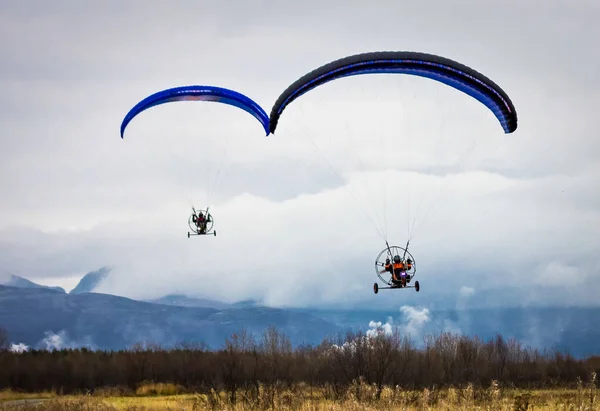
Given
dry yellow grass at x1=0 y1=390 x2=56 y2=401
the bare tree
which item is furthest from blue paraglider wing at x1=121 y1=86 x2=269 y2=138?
the bare tree

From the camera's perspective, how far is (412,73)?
3033 centimetres

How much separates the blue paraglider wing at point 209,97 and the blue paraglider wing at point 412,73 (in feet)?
27.4

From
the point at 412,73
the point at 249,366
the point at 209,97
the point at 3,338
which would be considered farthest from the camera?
the point at 3,338

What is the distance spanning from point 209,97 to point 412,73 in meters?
12.7

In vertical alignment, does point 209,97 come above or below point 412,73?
above

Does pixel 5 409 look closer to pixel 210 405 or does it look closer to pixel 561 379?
pixel 210 405

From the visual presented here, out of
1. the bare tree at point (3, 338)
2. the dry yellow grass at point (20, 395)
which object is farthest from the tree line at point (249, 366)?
the bare tree at point (3, 338)

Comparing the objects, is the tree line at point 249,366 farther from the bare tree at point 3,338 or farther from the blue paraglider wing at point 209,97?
the blue paraglider wing at point 209,97

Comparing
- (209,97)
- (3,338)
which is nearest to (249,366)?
(209,97)

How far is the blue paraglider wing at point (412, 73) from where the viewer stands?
29.3 meters

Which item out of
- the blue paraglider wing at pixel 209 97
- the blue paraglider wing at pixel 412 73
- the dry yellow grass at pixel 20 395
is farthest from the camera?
the dry yellow grass at pixel 20 395

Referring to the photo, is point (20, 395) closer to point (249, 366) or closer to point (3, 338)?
point (249, 366)

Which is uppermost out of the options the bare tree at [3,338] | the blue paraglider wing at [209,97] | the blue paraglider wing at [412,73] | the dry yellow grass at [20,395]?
the blue paraglider wing at [209,97]

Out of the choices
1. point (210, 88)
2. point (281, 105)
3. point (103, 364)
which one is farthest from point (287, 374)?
point (281, 105)
